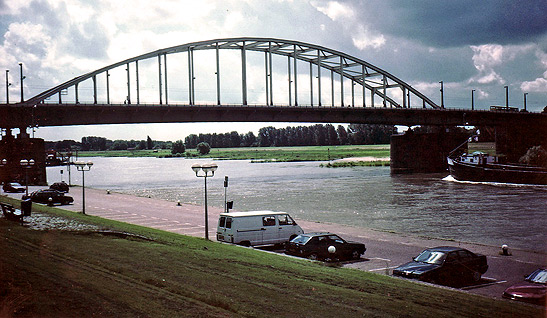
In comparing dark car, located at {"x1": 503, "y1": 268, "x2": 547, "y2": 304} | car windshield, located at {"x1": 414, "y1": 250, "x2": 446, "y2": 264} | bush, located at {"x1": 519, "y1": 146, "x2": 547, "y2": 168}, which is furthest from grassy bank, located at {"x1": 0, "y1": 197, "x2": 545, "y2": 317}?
bush, located at {"x1": 519, "y1": 146, "x2": 547, "y2": 168}

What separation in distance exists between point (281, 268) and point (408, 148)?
96048 millimetres

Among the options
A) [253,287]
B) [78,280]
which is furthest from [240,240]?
[78,280]

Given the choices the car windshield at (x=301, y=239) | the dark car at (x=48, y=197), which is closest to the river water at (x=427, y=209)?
the car windshield at (x=301, y=239)

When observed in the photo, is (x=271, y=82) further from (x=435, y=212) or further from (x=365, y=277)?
(x=365, y=277)

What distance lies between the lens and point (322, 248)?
19.8 meters

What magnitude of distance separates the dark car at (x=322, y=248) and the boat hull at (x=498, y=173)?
61.7 meters

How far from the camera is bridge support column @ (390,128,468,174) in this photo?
10444 cm

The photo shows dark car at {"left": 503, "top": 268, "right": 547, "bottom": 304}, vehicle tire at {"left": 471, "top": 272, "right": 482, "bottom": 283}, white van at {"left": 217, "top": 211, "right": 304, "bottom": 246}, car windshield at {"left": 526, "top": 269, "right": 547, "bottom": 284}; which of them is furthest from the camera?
white van at {"left": 217, "top": 211, "right": 304, "bottom": 246}

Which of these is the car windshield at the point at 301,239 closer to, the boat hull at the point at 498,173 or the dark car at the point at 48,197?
the dark car at the point at 48,197

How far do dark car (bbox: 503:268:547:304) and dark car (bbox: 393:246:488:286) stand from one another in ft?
6.40

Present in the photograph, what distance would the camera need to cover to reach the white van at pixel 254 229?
2208 centimetres

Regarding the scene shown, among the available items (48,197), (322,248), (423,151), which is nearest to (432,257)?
(322,248)

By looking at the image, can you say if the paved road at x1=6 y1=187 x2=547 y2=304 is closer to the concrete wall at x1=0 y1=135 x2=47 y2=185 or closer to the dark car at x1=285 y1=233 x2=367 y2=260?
the dark car at x1=285 y1=233 x2=367 y2=260

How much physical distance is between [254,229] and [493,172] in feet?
213
